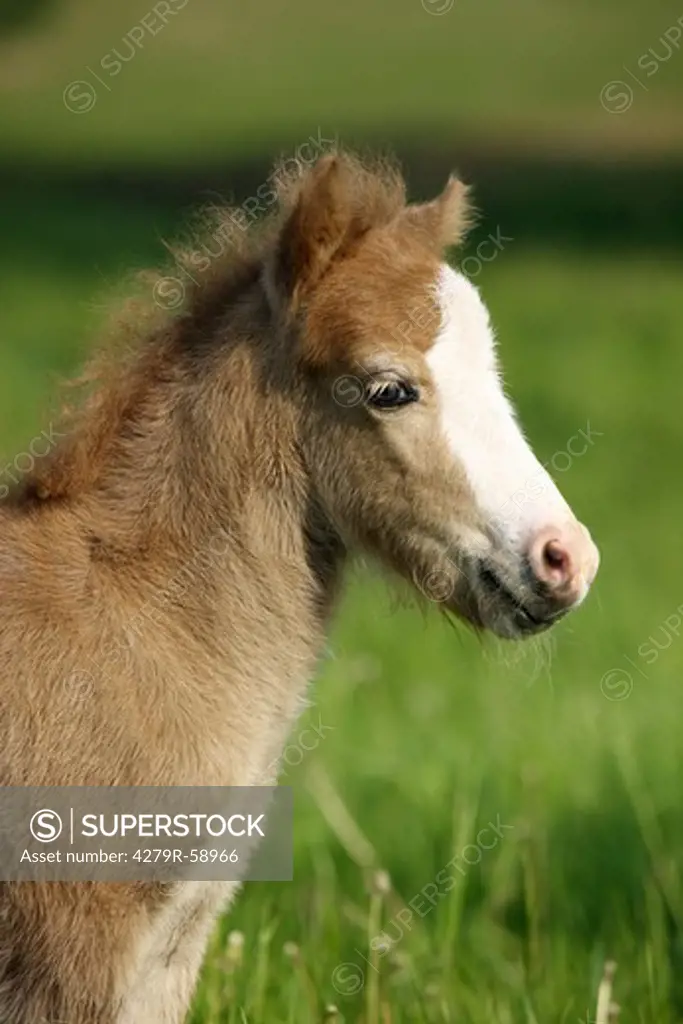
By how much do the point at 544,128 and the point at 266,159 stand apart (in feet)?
14.1

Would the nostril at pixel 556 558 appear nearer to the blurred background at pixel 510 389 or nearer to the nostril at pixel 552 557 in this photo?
the nostril at pixel 552 557

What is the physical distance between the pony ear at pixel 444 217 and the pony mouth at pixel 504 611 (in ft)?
2.26

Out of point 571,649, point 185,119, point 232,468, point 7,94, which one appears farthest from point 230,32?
point 232,468

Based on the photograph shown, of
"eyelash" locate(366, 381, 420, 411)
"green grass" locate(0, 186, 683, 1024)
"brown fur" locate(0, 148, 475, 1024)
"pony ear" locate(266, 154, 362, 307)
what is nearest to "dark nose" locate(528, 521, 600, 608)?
"brown fur" locate(0, 148, 475, 1024)

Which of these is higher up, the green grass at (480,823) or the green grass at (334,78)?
the green grass at (334,78)

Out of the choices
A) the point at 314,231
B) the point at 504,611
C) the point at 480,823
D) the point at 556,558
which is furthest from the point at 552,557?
the point at 480,823

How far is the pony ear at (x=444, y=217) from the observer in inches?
133

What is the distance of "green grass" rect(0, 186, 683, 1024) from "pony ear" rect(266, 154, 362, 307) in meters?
0.59

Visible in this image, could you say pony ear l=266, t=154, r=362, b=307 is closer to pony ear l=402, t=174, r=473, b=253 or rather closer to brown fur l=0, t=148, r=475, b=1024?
brown fur l=0, t=148, r=475, b=1024

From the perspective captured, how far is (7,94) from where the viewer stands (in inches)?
970

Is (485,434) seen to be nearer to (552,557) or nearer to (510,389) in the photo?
(552,557)

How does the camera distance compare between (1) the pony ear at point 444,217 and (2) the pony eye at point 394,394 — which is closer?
(2) the pony eye at point 394,394

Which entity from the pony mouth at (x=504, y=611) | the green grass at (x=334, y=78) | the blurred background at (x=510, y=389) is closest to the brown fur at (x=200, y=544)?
the pony mouth at (x=504, y=611)

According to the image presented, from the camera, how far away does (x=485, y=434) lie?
3041mm
